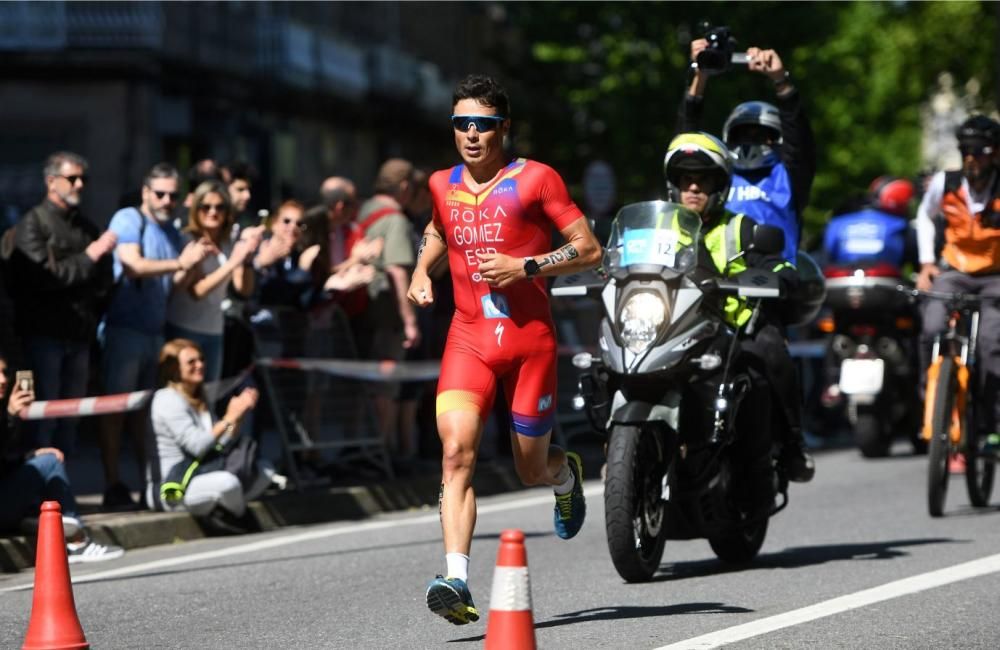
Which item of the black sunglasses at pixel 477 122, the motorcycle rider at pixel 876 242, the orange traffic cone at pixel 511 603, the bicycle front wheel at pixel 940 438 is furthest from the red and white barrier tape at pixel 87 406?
the motorcycle rider at pixel 876 242

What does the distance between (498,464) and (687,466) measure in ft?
19.6

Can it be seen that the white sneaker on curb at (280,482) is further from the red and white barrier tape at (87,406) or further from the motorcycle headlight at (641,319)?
the motorcycle headlight at (641,319)

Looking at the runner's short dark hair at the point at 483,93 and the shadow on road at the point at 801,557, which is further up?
the runner's short dark hair at the point at 483,93

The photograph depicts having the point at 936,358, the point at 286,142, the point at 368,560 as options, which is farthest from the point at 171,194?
the point at 286,142

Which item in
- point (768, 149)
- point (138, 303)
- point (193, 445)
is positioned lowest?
point (193, 445)

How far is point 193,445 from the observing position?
12.1 meters

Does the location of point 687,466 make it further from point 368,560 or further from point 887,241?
point 887,241

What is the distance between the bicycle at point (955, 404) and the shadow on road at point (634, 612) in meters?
3.65

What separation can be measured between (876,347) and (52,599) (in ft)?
34.8

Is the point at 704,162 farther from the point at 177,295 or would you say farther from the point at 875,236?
the point at 875,236

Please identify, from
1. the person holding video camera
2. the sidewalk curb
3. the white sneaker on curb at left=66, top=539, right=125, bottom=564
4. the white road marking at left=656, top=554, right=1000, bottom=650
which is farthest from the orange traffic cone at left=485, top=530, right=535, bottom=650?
the white sneaker on curb at left=66, top=539, right=125, bottom=564

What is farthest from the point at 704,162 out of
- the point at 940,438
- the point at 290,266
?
the point at 290,266

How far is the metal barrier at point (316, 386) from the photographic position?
13820 millimetres

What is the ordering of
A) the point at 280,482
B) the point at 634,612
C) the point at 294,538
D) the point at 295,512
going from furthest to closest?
the point at 280,482
the point at 295,512
the point at 294,538
the point at 634,612
